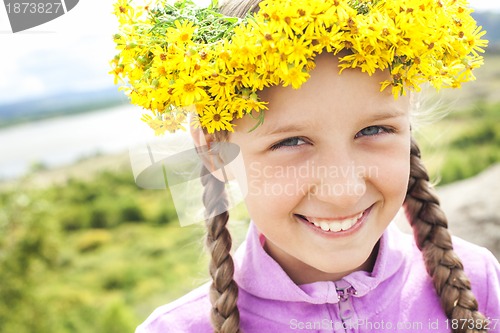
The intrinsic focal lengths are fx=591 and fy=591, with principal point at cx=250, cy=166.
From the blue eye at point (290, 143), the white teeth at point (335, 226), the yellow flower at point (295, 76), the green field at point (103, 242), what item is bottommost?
the green field at point (103, 242)

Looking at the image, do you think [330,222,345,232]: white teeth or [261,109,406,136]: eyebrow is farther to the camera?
[330,222,345,232]: white teeth

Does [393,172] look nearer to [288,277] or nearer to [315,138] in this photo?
[315,138]

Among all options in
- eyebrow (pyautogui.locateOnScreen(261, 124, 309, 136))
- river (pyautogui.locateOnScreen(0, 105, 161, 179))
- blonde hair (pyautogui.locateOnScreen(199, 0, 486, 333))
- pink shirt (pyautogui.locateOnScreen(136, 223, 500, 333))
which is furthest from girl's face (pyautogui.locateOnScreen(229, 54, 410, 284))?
river (pyautogui.locateOnScreen(0, 105, 161, 179))

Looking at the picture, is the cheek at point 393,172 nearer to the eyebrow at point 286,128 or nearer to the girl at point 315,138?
the girl at point 315,138

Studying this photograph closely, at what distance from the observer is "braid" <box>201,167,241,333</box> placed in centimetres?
187

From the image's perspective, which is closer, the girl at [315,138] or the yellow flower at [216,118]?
the girl at [315,138]

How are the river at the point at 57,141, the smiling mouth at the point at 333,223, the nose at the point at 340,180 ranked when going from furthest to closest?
the river at the point at 57,141
the smiling mouth at the point at 333,223
the nose at the point at 340,180

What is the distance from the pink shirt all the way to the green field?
1.01m

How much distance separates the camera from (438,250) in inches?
79.6

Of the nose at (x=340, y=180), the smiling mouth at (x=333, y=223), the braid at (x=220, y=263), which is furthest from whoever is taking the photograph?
the braid at (x=220, y=263)

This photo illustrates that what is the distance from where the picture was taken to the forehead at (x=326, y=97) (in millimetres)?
1606

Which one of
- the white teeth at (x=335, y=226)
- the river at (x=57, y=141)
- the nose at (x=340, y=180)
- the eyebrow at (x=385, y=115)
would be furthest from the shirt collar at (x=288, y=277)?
the river at (x=57, y=141)

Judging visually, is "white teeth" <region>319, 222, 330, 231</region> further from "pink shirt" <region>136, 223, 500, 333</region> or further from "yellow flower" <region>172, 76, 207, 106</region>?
"yellow flower" <region>172, 76, 207, 106</region>

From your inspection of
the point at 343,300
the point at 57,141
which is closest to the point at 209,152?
the point at 343,300
